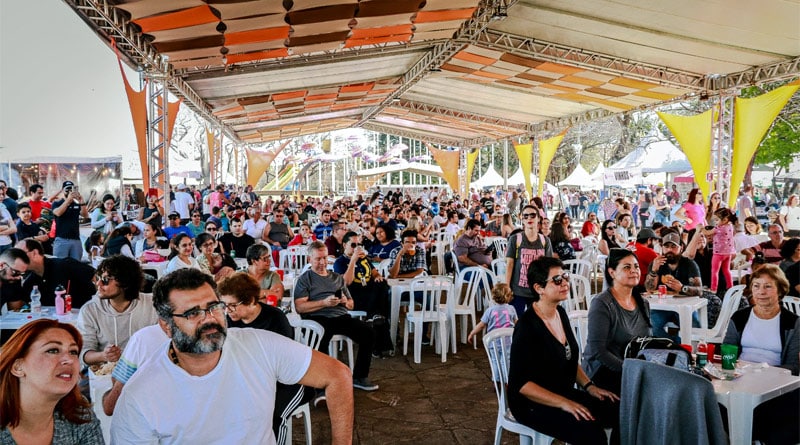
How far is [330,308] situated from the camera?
193 inches

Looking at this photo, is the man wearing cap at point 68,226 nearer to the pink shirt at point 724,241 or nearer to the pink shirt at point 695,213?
the pink shirt at point 724,241

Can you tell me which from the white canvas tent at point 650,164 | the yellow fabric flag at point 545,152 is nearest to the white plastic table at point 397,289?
the yellow fabric flag at point 545,152

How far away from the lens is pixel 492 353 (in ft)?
10.9

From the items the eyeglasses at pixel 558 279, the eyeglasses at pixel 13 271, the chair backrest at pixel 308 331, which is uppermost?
the eyeglasses at pixel 558 279

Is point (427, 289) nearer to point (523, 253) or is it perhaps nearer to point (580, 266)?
point (523, 253)

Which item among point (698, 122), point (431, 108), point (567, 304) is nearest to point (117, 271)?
point (567, 304)

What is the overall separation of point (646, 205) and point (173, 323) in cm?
1588

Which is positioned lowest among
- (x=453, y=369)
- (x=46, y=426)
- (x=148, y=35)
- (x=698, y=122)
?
(x=453, y=369)

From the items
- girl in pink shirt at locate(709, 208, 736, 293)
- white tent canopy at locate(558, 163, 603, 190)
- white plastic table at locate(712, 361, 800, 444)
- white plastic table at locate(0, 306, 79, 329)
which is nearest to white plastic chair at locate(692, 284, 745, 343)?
girl in pink shirt at locate(709, 208, 736, 293)

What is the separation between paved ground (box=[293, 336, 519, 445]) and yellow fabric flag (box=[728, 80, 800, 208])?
673 centimetres

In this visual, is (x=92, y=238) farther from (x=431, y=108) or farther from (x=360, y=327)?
(x=431, y=108)

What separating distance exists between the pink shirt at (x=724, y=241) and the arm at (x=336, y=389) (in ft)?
20.4

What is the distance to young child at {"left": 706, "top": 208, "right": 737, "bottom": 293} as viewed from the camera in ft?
22.6

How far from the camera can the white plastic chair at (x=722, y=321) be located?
4926 mm
